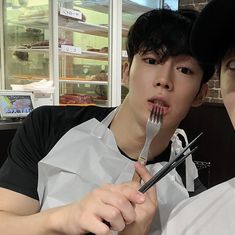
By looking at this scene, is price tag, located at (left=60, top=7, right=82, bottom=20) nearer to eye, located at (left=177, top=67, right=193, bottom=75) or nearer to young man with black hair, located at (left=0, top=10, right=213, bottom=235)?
young man with black hair, located at (left=0, top=10, right=213, bottom=235)

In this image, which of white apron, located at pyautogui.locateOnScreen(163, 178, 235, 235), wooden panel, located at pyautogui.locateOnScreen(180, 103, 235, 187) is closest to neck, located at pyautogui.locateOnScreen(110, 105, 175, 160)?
white apron, located at pyautogui.locateOnScreen(163, 178, 235, 235)

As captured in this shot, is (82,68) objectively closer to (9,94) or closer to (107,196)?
(9,94)

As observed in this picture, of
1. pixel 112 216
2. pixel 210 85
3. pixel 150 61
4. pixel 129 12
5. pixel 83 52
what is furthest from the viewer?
pixel 129 12

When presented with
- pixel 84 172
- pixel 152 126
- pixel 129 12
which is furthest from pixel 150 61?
pixel 129 12

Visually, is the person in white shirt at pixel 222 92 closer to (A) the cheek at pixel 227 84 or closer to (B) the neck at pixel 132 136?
(A) the cheek at pixel 227 84

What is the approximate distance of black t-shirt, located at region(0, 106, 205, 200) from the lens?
35.9 inches

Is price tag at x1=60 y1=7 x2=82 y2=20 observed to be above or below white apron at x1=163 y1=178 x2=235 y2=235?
above

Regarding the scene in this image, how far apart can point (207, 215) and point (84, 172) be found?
352 millimetres

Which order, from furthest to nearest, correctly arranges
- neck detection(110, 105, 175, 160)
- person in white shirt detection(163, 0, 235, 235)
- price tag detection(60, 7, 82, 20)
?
1. price tag detection(60, 7, 82, 20)
2. neck detection(110, 105, 175, 160)
3. person in white shirt detection(163, 0, 235, 235)

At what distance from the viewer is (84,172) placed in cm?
92

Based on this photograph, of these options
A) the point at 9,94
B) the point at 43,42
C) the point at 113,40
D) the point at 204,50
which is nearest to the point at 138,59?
the point at 204,50

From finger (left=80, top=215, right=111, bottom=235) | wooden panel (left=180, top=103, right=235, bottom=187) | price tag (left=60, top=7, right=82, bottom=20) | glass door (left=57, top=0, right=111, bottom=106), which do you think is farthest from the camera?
glass door (left=57, top=0, right=111, bottom=106)

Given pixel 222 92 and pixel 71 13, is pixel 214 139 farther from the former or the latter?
pixel 222 92

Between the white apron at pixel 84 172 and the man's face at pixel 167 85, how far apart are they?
0.15 metres
